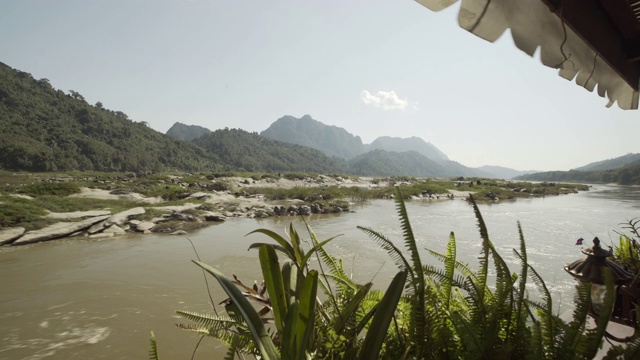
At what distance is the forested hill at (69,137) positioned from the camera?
43.1m

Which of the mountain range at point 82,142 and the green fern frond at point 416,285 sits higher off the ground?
the mountain range at point 82,142

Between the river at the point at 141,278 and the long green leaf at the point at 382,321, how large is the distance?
539 mm

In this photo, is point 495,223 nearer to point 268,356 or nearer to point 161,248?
point 161,248

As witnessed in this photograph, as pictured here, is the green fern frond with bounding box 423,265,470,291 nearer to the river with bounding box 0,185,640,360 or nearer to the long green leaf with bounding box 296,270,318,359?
the river with bounding box 0,185,640,360

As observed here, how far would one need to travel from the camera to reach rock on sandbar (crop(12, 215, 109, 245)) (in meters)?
7.63

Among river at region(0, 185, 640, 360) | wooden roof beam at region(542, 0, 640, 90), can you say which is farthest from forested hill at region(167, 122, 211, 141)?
wooden roof beam at region(542, 0, 640, 90)

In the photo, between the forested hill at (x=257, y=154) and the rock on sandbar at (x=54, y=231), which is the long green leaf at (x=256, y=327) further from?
the forested hill at (x=257, y=154)

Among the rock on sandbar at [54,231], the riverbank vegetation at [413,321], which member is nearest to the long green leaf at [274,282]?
the riverbank vegetation at [413,321]

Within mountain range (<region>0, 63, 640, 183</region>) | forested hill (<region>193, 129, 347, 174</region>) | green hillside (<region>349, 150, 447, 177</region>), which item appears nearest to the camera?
mountain range (<region>0, 63, 640, 183</region>)

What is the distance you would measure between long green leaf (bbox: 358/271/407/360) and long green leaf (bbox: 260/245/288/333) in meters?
0.23

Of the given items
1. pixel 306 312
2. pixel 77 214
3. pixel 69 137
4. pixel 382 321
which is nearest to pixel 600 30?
pixel 382 321

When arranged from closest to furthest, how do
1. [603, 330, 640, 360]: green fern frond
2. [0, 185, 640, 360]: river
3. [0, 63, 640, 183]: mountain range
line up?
[603, 330, 640, 360]: green fern frond < [0, 185, 640, 360]: river < [0, 63, 640, 183]: mountain range

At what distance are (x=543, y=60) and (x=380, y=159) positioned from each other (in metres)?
163

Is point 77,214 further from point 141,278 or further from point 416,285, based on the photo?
point 416,285
